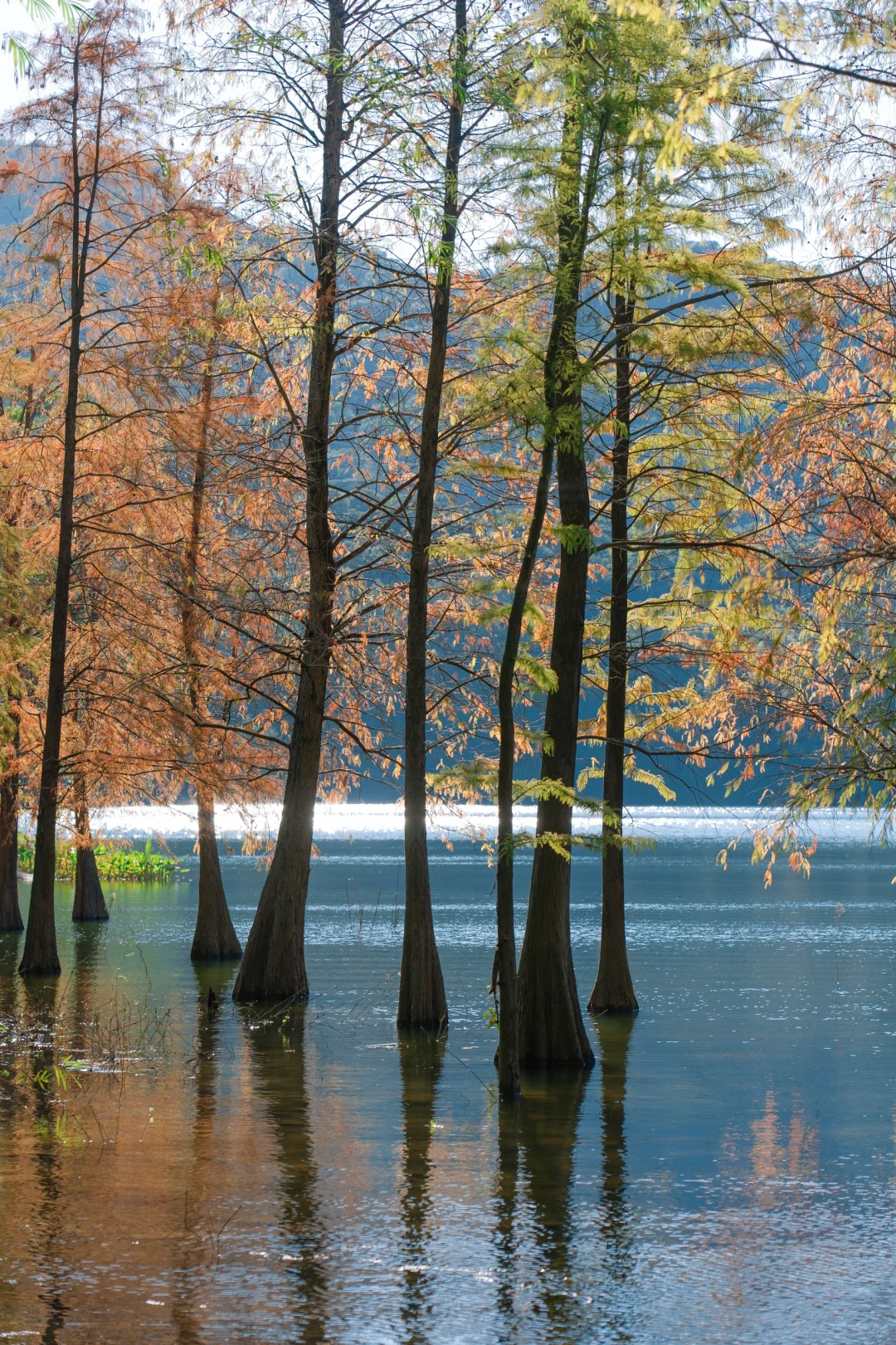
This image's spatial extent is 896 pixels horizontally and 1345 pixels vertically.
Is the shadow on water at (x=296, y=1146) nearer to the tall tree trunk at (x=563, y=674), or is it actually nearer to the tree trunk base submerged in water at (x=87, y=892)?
the tall tree trunk at (x=563, y=674)

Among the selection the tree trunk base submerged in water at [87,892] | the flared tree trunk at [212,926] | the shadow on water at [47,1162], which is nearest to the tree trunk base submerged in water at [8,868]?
the tree trunk base submerged in water at [87,892]

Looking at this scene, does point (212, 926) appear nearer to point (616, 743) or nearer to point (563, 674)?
point (616, 743)

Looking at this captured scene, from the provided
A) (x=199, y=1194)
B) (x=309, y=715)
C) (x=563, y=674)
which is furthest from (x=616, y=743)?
(x=199, y=1194)

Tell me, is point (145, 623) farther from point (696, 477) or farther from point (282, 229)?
point (696, 477)

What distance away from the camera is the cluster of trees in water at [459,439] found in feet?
47.8

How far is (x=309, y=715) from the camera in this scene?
23.5 meters

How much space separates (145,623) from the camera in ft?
82.3

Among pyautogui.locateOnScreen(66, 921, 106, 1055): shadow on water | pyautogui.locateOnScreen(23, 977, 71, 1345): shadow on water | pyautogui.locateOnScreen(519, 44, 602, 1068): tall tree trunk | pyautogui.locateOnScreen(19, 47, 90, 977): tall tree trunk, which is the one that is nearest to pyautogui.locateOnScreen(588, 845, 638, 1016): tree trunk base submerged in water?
pyautogui.locateOnScreen(519, 44, 602, 1068): tall tree trunk

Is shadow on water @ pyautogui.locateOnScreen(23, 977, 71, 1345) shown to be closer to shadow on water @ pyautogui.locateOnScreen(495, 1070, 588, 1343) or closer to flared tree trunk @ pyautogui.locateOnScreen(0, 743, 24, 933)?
shadow on water @ pyautogui.locateOnScreen(495, 1070, 588, 1343)

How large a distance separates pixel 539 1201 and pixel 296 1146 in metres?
2.83

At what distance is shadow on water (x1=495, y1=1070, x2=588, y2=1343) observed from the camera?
8906 mm

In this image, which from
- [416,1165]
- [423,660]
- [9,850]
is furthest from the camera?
[9,850]

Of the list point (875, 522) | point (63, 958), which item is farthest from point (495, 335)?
point (63, 958)

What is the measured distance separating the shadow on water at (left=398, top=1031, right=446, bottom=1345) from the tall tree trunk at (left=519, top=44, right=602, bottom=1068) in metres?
1.46
